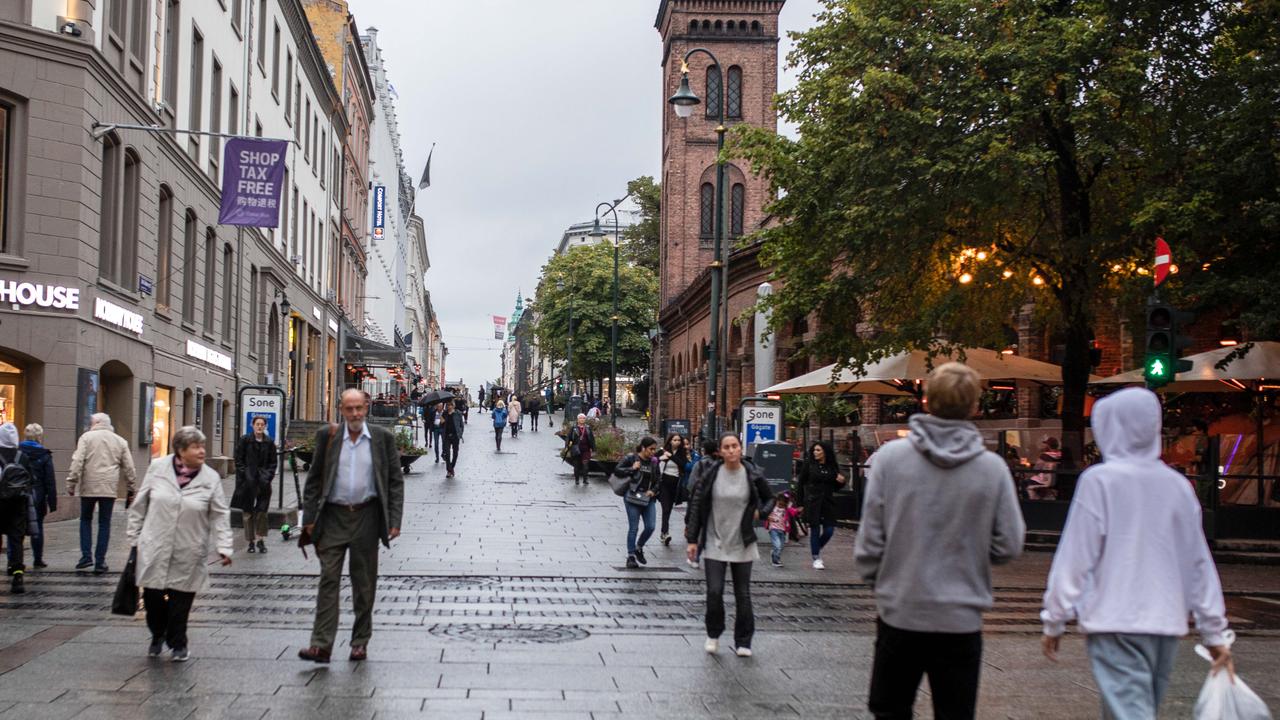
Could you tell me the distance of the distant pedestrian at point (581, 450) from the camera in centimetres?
2995

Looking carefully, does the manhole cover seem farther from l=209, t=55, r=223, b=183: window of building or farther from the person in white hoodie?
l=209, t=55, r=223, b=183: window of building

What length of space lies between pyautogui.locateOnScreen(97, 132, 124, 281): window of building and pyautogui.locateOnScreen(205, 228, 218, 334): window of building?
24.1 feet

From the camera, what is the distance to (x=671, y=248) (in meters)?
64.5

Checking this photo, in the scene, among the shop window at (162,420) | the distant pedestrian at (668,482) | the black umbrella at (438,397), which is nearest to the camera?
the distant pedestrian at (668,482)

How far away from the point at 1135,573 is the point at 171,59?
24.0m

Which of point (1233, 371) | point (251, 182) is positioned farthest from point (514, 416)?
A: point (1233, 371)

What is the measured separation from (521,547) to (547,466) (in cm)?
1942

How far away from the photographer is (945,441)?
191 inches

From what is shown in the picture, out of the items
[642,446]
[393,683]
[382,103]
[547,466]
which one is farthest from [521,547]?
[382,103]

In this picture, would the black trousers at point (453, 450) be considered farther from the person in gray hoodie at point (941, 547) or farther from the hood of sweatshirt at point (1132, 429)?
the hood of sweatshirt at point (1132, 429)

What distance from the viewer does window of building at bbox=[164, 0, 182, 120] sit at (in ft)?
81.7

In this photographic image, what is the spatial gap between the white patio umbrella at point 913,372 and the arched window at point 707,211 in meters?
40.1

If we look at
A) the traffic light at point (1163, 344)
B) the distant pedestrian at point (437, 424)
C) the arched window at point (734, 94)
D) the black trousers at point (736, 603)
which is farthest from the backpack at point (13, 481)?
the arched window at point (734, 94)

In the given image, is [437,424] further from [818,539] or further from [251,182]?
[818,539]
